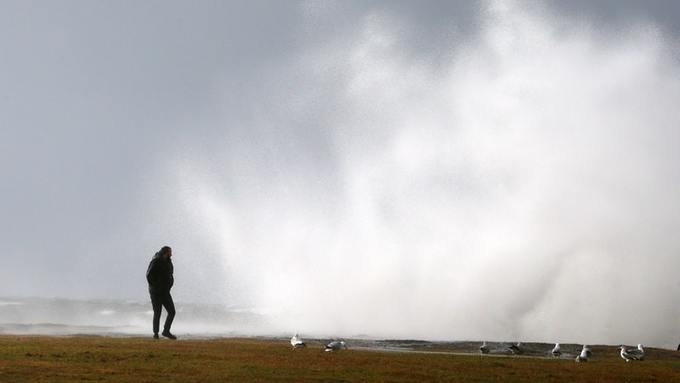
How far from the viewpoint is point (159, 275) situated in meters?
22.1

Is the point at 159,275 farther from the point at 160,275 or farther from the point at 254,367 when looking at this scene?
the point at 254,367

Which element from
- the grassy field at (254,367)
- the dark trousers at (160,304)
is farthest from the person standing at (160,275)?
the grassy field at (254,367)

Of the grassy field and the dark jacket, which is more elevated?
the dark jacket

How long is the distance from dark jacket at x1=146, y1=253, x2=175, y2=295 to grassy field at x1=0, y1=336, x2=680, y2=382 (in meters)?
2.18

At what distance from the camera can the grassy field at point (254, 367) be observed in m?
14.2

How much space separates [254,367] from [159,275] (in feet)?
23.5

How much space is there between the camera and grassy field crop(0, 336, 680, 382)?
1416 cm

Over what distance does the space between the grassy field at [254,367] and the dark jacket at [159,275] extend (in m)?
→ 2.18

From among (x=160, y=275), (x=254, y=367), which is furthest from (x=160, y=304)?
(x=254, y=367)

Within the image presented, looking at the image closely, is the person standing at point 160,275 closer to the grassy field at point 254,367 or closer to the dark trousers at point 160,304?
the dark trousers at point 160,304

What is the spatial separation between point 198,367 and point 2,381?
11.9 ft

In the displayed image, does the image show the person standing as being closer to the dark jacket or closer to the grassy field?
the dark jacket

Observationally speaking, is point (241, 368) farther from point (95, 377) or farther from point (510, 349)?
point (510, 349)

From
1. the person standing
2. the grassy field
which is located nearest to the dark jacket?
the person standing
